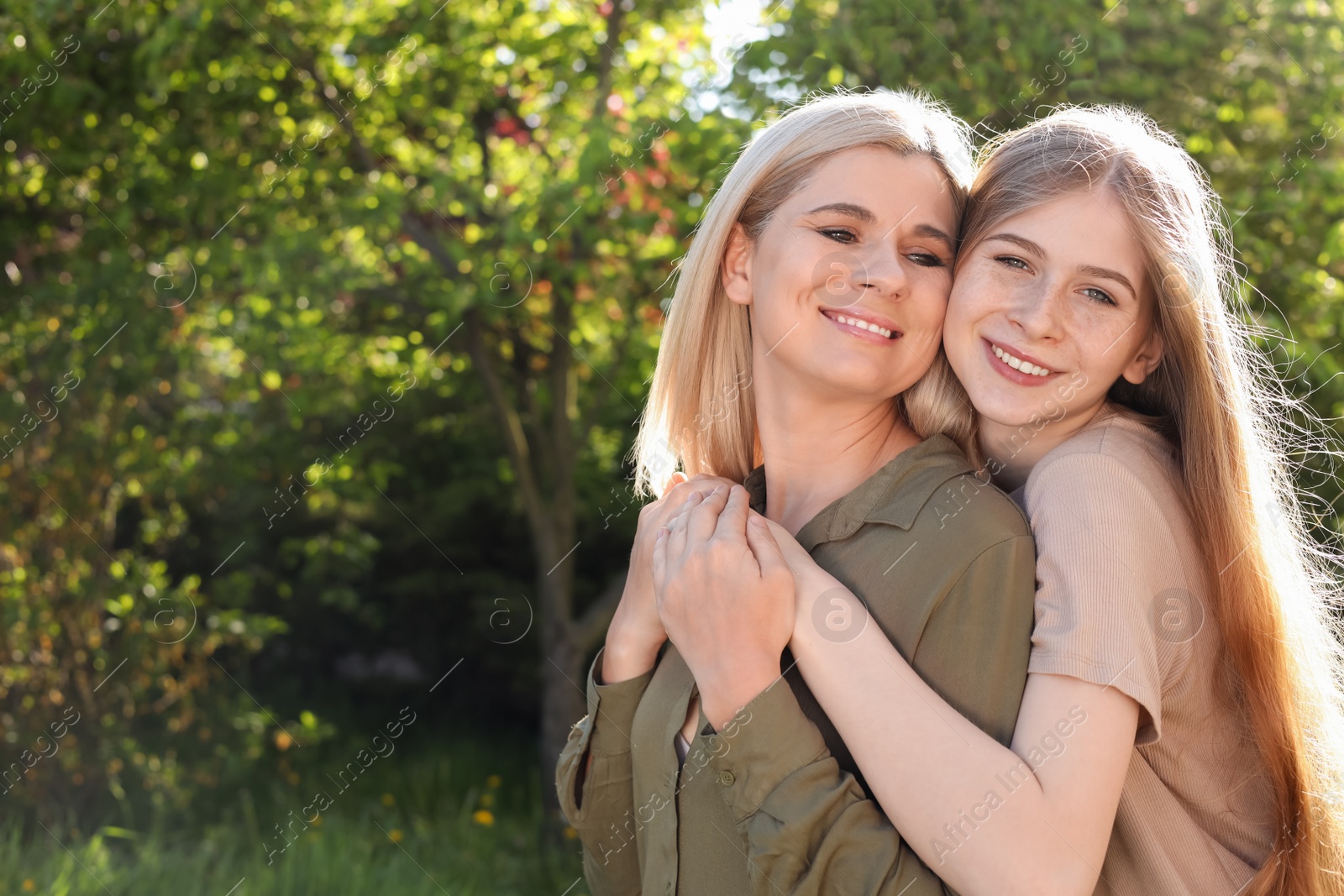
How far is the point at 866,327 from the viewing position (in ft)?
5.70

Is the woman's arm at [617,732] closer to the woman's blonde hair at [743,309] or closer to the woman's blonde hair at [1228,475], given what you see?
the woman's blonde hair at [743,309]

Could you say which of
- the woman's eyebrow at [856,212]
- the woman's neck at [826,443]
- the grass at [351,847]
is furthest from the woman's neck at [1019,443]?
the grass at [351,847]

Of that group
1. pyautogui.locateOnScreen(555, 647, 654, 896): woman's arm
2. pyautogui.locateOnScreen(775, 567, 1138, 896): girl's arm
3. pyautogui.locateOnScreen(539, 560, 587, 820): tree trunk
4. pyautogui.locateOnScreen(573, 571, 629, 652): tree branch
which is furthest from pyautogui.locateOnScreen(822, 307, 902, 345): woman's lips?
pyautogui.locateOnScreen(539, 560, 587, 820): tree trunk

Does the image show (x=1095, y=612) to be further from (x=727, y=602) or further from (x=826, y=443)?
(x=826, y=443)

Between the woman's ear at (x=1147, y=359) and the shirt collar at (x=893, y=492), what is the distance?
281mm

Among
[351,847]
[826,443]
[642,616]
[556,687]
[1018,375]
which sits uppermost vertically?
[1018,375]

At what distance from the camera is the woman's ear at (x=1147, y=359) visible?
171 centimetres

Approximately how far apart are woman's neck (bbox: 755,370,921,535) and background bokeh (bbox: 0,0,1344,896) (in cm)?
177

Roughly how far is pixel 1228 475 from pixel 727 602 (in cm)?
72

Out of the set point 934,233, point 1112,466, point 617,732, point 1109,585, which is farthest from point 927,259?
point 617,732

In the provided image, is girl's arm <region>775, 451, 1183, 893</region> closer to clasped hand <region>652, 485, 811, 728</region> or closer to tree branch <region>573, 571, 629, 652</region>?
clasped hand <region>652, 485, 811, 728</region>

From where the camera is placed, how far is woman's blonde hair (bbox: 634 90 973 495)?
1.81m

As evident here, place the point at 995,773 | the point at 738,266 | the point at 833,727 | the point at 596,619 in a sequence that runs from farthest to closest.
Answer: the point at 596,619 → the point at 738,266 → the point at 833,727 → the point at 995,773

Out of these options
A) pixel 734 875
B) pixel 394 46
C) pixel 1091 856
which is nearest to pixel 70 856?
pixel 394 46
